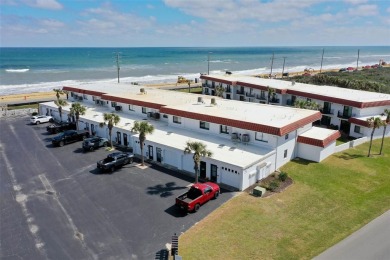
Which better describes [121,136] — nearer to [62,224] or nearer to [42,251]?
[62,224]

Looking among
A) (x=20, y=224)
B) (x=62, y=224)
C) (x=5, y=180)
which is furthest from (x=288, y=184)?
(x=5, y=180)

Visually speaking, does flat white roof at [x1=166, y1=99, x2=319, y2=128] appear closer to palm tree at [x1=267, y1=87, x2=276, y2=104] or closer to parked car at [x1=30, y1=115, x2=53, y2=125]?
palm tree at [x1=267, y1=87, x2=276, y2=104]

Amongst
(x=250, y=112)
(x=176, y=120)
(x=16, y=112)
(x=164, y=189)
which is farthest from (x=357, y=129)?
(x=16, y=112)

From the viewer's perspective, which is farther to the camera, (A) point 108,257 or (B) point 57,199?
(B) point 57,199

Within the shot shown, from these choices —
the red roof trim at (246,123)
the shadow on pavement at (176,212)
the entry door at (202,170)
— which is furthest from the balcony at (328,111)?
the shadow on pavement at (176,212)

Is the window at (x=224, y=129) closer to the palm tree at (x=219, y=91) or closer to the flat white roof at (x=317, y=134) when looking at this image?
the flat white roof at (x=317, y=134)

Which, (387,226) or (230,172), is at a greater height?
(230,172)

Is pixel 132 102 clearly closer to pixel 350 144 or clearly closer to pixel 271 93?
pixel 271 93
